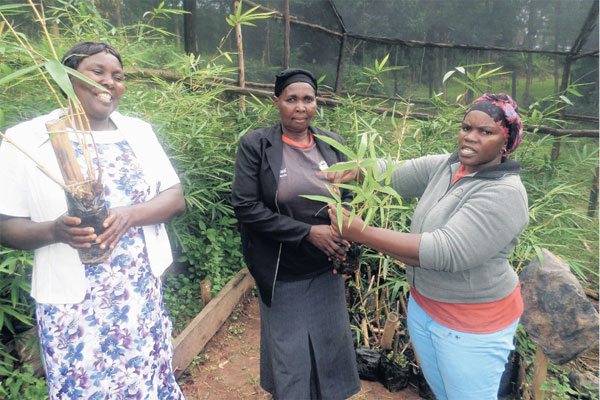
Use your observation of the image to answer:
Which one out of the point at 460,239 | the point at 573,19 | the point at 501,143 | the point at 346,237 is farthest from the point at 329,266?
the point at 573,19

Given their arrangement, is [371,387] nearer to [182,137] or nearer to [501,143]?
[501,143]

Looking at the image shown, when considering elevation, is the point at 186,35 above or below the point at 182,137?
above

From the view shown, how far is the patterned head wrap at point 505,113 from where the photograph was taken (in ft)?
4.57

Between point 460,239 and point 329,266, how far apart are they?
0.78 metres

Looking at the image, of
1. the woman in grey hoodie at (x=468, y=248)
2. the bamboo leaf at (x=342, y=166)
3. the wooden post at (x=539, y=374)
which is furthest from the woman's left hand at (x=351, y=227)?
the wooden post at (x=539, y=374)

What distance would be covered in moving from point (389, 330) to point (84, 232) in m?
2.06

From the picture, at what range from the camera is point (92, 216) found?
119cm

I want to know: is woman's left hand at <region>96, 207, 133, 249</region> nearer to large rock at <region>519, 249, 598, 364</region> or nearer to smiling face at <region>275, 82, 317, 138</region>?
smiling face at <region>275, 82, 317, 138</region>

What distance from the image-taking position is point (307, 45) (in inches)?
213

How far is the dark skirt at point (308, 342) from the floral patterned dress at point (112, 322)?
604 millimetres

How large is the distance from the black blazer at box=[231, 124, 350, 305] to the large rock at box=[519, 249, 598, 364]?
1216mm

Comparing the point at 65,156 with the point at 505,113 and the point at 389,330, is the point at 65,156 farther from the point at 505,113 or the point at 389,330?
the point at 389,330

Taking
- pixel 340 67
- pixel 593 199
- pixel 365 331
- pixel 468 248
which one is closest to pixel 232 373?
pixel 365 331

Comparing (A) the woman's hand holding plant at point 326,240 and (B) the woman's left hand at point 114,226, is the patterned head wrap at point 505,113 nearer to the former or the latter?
(A) the woman's hand holding plant at point 326,240
